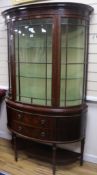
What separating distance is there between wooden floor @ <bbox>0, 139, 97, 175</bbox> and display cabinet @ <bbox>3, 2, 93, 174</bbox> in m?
0.38

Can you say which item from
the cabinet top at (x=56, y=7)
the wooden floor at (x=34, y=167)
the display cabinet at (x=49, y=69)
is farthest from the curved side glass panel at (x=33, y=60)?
the wooden floor at (x=34, y=167)

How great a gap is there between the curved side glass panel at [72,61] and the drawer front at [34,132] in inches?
14.2

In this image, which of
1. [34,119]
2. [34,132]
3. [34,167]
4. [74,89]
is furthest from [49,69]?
[34,167]

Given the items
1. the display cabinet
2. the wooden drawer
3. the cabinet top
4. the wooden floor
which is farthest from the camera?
the wooden floor

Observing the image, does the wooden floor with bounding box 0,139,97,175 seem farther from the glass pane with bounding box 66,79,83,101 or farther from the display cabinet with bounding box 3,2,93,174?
the glass pane with bounding box 66,79,83,101

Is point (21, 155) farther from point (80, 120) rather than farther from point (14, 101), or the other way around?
point (80, 120)

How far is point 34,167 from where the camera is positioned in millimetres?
2605

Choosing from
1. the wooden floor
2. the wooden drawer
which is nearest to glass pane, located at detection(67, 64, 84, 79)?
the wooden drawer

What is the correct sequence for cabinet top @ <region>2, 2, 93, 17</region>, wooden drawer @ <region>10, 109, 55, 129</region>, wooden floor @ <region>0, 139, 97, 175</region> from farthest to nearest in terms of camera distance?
wooden floor @ <region>0, 139, 97, 175</region> → wooden drawer @ <region>10, 109, 55, 129</region> → cabinet top @ <region>2, 2, 93, 17</region>

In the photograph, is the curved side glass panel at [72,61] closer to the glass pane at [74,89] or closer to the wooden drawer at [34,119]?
the glass pane at [74,89]

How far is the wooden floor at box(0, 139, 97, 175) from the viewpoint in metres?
2.51

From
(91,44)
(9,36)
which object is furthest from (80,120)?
(9,36)

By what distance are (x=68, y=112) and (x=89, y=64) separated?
2.10ft

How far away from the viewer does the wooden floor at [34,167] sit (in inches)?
98.7
